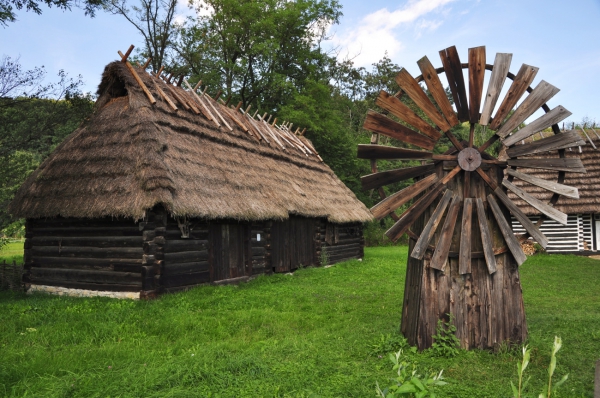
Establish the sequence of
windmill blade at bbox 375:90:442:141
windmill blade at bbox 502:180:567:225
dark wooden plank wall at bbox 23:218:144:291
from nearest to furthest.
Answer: windmill blade at bbox 502:180:567:225 < windmill blade at bbox 375:90:442:141 < dark wooden plank wall at bbox 23:218:144:291

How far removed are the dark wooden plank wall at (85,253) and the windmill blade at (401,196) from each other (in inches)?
237

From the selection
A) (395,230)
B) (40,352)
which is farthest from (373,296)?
(40,352)

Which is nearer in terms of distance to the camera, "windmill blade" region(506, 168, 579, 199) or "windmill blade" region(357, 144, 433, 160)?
"windmill blade" region(506, 168, 579, 199)

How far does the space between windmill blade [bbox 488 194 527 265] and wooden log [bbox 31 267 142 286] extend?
7503mm

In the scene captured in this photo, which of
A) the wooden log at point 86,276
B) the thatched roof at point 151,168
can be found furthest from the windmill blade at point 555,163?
the wooden log at point 86,276

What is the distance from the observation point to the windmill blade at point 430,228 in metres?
5.89

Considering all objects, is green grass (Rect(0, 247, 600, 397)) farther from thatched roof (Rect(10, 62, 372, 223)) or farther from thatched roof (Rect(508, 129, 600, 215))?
thatched roof (Rect(508, 129, 600, 215))

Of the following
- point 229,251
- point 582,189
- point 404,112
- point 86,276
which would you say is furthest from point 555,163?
point 582,189

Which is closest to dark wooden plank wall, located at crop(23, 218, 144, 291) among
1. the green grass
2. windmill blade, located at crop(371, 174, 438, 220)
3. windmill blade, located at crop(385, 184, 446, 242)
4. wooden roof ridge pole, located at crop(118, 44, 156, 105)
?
the green grass

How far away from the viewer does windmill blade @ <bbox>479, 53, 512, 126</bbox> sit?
5.99m

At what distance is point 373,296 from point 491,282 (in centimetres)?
496

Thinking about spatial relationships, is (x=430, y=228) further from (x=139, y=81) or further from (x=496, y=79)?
(x=139, y=81)

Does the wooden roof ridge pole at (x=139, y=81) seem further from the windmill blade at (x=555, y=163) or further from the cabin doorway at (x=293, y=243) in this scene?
the windmill blade at (x=555, y=163)

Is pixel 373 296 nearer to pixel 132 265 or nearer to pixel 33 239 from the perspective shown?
pixel 132 265
